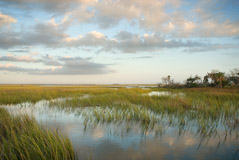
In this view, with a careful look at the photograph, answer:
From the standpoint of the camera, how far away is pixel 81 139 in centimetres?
534

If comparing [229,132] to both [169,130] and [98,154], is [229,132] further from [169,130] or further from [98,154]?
[98,154]

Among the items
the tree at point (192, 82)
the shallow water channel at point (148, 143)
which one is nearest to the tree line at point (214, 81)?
the tree at point (192, 82)

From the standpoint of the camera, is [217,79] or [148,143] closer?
[148,143]

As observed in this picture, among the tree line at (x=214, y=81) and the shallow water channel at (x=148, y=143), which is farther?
the tree line at (x=214, y=81)

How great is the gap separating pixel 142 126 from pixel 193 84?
1585 inches

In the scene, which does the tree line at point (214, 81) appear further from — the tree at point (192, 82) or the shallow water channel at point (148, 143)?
the shallow water channel at point (148, 143)

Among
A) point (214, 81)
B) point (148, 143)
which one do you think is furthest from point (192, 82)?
point (148, 143)

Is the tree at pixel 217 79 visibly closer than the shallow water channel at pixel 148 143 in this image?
No

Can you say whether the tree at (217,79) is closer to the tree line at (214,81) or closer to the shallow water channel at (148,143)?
the tree line at (214,81)

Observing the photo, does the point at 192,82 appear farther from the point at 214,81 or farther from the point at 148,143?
the point at 148,143

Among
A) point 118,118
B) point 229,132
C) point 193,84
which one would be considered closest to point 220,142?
point 229,132

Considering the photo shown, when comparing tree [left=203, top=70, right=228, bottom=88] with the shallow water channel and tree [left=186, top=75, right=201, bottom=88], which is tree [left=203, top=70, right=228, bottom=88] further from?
the shallow water channel

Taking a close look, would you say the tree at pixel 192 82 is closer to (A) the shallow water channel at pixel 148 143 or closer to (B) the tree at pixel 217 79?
(B) the tree at pixel 217 79

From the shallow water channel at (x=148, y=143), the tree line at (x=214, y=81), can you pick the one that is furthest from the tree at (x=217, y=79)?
the shallow water channel at (x=148, y=143)
